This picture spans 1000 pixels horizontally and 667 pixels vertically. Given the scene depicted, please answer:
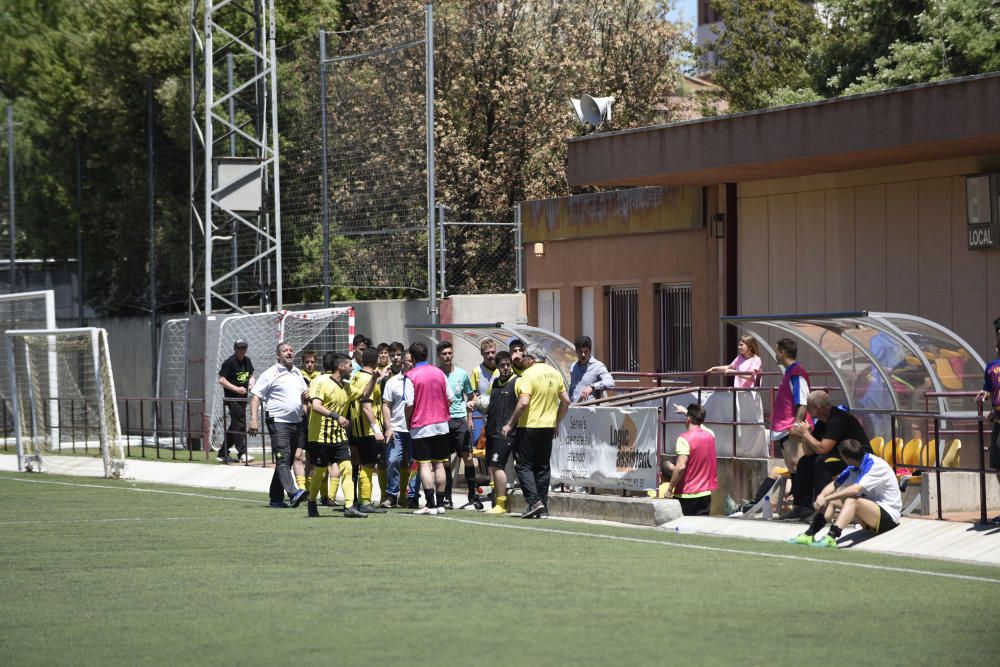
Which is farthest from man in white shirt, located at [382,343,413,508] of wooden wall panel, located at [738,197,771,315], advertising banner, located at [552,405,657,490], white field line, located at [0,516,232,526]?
wooden wall panel, located at [738,197,771,315]

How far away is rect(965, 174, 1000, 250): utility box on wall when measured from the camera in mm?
20719

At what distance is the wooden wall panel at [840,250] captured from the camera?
2341 centimetres

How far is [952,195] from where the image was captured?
2164 cm

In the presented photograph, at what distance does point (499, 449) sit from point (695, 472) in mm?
2219

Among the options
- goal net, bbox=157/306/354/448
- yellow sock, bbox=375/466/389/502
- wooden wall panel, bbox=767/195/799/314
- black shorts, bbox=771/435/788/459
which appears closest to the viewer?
black shorts, bbox=771/435/788/459

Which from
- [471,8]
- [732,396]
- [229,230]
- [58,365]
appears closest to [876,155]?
[732,396]

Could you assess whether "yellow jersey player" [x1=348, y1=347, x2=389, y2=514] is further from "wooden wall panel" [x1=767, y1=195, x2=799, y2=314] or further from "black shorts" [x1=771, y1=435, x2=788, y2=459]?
"wooden wall panel" [x1=767, y1=195, x2=799, y2=314]

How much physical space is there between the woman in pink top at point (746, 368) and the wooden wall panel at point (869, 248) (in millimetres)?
3758

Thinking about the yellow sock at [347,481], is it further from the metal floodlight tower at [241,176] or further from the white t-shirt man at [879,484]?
the metal floodlight tower at [241,176]

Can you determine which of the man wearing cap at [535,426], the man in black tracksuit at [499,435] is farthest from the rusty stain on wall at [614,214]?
the man wearing cap at [535,426]

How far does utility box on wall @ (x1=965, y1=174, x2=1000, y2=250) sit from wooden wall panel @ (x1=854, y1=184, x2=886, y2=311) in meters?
1.80

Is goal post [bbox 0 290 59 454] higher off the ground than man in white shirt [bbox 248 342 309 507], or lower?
higher

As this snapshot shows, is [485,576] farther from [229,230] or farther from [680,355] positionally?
[229,230]

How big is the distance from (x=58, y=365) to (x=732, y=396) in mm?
14572
